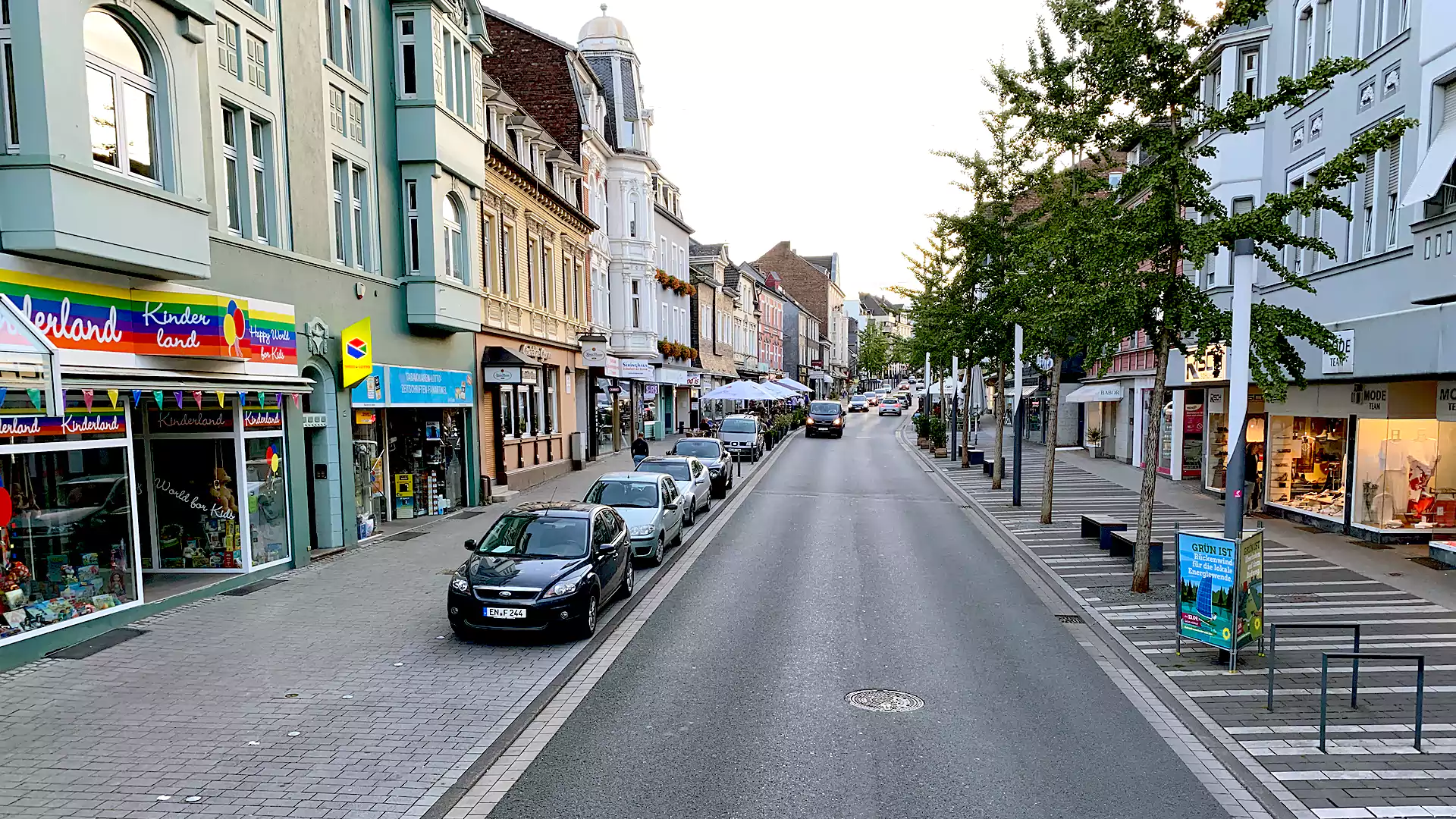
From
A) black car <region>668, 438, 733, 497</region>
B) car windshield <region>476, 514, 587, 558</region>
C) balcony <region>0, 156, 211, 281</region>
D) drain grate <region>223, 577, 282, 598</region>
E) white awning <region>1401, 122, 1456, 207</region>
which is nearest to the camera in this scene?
balcony <region>0, 156, 211, 281</region>

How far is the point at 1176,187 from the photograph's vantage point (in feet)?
34.3

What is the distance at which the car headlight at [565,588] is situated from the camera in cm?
948

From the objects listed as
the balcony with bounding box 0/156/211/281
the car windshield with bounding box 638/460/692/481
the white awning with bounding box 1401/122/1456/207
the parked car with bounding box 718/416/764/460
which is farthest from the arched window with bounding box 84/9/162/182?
the parked car with bounding box 718/416/764/460

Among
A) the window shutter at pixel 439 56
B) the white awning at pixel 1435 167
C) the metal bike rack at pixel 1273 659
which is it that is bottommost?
the metal bike rack at pixel 1273 659

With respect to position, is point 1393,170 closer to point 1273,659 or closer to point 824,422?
point 1273,659

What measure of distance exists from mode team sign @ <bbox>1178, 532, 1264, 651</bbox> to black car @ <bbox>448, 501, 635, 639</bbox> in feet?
22.8

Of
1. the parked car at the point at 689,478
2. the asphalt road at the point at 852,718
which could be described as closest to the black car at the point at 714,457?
the parked car at the point at 689,478

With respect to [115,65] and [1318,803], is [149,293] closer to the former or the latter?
[115,65]

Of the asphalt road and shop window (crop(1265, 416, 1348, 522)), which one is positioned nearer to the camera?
the asphalt road

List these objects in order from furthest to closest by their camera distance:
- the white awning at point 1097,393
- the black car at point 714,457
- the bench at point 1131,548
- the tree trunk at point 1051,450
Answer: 1. the white awning at point 1097,393
2. the black car at point 714,457
3. the tree trunk at point 1051,450
4. the bench at point 1131,548

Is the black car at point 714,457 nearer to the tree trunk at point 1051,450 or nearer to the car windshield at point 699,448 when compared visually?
the car windshield at point 699,448

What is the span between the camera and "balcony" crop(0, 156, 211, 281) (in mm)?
8508

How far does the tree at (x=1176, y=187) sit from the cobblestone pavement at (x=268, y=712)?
348 inches

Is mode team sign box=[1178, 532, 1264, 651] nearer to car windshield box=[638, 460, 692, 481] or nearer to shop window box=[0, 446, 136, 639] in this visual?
car windshield box=[638, 460, 692, 481]
